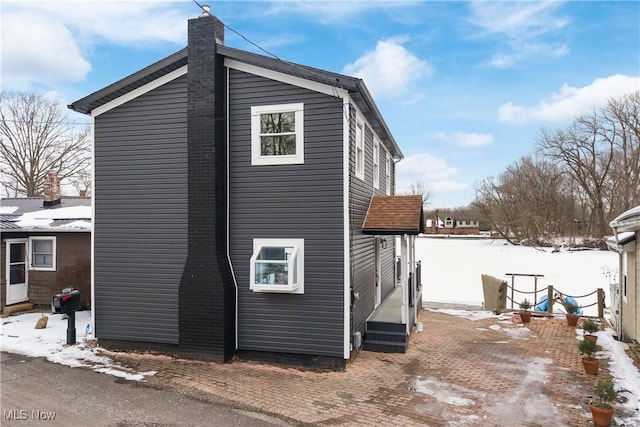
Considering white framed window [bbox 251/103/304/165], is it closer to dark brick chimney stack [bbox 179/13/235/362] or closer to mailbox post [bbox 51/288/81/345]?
dark brick chimney stack [bbox 179/13/235/362]

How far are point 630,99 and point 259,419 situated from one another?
46.3 metres

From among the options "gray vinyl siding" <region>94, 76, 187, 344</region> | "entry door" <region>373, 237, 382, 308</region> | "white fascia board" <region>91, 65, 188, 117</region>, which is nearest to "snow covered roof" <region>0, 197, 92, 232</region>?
"gray vinyl siding" <region>94, 76, 187, 344</region>

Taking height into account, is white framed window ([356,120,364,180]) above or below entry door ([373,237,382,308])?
above

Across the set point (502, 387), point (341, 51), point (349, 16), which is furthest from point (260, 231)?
point (341, 51)

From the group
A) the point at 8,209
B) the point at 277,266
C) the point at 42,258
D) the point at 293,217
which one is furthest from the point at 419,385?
the point at 8,209

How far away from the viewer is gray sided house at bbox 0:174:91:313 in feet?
40.3

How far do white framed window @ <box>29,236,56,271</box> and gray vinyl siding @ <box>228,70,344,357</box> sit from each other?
788cm

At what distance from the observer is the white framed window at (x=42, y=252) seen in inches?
505

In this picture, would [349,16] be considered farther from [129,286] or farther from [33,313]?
[33,313]

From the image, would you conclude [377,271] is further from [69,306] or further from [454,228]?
[454,228]

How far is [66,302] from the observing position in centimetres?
891

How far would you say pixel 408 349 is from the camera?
29.3 ft

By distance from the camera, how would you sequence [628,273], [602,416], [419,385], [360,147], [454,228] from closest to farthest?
[602,416]
[419,385]
[360,147]
[628,273]
[454,228]

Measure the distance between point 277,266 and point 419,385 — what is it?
3.28m
